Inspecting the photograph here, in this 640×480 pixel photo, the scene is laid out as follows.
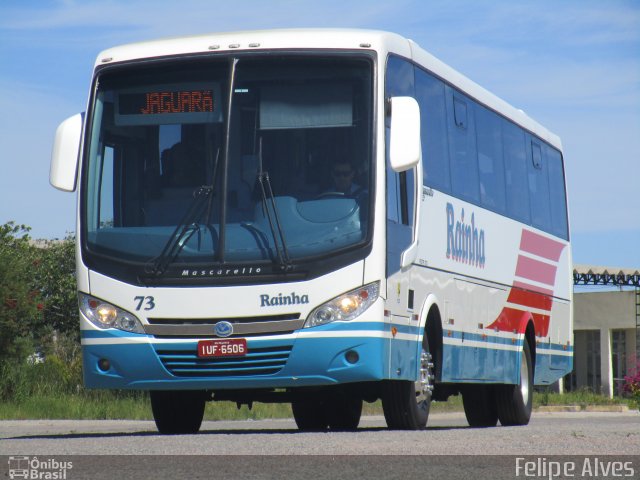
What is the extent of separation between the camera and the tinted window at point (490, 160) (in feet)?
56.6

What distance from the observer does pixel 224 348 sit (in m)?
13.0

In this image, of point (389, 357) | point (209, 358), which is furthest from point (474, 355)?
point (209, 358)

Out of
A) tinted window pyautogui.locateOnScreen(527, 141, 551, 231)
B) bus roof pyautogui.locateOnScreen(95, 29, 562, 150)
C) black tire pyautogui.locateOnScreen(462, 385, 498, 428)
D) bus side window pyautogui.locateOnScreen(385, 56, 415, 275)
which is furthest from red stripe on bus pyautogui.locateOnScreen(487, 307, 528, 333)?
bus roof pyautogui.locateOnScreen(95, 29, 562, 150)

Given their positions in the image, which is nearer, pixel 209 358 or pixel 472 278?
pixel 209 358

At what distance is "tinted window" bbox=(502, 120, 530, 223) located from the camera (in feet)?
60.9

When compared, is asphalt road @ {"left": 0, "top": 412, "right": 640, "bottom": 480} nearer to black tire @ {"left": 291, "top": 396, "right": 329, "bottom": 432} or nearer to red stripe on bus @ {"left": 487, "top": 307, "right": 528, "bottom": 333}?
red stripe on bus @ {"left": 487, "top": 307, "right": 528, "bottom": 333}

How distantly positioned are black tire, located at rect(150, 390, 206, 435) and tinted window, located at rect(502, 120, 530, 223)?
206 inches

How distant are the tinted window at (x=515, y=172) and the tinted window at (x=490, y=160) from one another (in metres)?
0.28

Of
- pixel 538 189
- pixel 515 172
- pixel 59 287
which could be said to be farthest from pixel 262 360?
pixel 59 287

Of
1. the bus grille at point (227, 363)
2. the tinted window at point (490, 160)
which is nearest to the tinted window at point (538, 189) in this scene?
the tinted window at point (490, 160)

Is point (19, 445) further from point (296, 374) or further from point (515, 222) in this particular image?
point (515, 222)

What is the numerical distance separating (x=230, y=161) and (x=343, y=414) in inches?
216

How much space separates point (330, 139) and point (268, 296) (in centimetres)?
156

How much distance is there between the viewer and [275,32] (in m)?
13.8
